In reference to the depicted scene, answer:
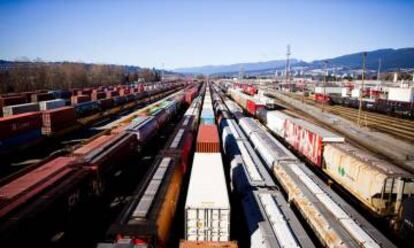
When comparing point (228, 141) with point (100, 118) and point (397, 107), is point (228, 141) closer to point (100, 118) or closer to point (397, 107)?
point (100, 118)

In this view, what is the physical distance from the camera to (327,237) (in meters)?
13.8

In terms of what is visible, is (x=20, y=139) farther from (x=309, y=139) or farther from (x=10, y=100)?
(x=309, y=139)

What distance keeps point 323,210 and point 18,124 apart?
109 feet

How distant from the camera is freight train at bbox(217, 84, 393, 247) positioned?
13.1 metres

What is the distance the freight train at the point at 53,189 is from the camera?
12859 millimetres

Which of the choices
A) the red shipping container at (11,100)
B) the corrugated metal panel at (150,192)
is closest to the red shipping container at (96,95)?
the red shipping container at (11,100)

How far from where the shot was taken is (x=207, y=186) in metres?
15.4

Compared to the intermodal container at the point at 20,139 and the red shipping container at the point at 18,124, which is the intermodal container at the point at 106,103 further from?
the intermodal container at the point at 20,139

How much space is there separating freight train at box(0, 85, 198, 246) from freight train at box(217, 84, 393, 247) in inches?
517

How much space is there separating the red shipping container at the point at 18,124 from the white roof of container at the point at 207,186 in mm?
23618

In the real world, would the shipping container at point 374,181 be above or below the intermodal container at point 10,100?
below

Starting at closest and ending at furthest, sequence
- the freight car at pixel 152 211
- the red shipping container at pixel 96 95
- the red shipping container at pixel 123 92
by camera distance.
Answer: the freight car at pixel 152 211 < the red shipping container at pixel 96 95 < the red shipping container at pixel 123 92

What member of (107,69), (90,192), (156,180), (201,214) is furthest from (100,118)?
(107,69)

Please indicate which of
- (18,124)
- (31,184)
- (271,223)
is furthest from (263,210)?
(18,124)
